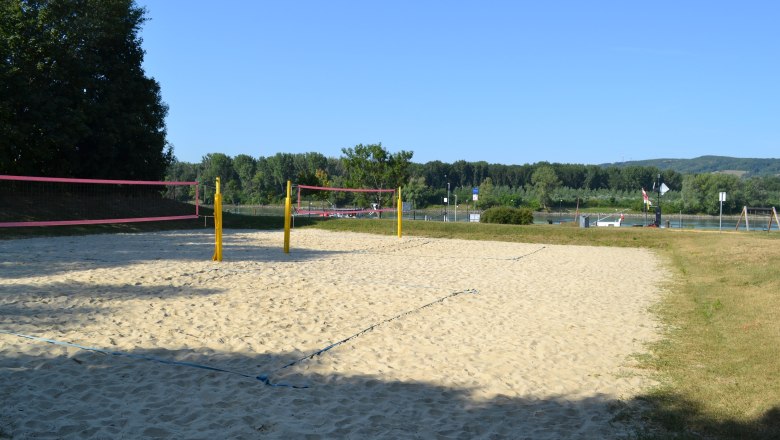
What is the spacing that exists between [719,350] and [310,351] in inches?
148

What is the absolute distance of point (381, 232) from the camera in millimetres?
22391

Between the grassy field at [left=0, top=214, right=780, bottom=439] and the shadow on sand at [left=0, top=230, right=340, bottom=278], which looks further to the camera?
the shadow on sand at [left=0, top=230, right=340, bottom=278]

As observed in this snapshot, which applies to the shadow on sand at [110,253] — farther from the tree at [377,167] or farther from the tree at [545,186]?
the tree at [545,186]

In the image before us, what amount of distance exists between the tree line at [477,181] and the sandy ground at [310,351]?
110 ft

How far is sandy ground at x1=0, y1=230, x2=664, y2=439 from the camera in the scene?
151 inches

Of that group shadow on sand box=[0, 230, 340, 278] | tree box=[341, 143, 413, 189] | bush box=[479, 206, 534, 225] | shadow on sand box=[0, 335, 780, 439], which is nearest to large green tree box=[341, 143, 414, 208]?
tree box=[341, 143, 413, 189]

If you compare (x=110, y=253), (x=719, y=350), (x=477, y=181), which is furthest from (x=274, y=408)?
(x=477, y=181)

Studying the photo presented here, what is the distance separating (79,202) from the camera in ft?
73.0

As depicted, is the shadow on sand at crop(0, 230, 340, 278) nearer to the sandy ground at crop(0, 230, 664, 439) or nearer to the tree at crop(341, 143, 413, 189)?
the sandy ground at crop(0, 230, 664, 439)

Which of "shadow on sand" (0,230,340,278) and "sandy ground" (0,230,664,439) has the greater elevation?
"shadow on sand" (0,230,340,278)

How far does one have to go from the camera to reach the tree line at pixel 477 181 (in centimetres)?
4469

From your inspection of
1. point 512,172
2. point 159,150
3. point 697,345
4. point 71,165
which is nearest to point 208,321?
point 697,345

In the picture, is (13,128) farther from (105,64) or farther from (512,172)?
(512,172)

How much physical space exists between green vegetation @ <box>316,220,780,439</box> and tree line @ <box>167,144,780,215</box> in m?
29.3
